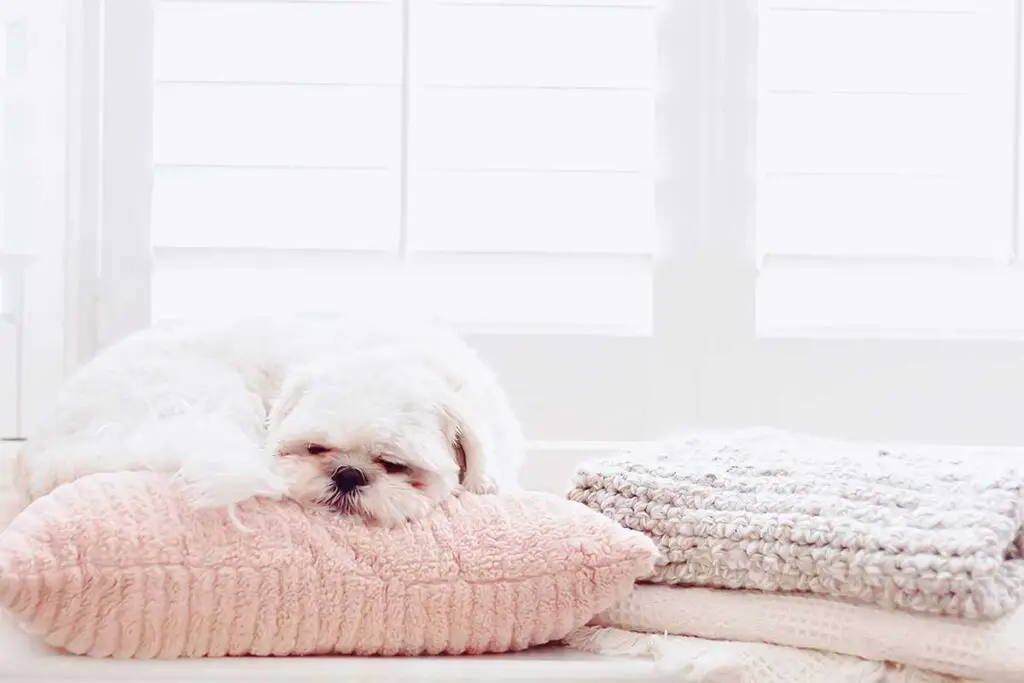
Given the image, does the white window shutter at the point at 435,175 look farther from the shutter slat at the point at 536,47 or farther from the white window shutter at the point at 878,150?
the white window shutter at the point at 878,150

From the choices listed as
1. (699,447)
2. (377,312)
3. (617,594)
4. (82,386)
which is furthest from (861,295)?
(82,386)

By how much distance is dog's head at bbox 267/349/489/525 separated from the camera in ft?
4.03

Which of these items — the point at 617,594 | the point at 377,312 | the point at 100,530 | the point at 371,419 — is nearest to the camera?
the point at 100,530

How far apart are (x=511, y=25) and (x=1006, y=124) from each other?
0.89 metres

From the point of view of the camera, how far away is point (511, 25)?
74.1 inches

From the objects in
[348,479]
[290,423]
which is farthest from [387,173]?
[348,479]

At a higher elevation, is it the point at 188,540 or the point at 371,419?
the point at 371,419

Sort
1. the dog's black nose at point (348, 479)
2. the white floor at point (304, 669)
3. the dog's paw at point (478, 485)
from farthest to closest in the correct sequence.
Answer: the dog's paw at point (478, 485)
the dog's black nose at point (348, 479)
the white floor at point (304, 669)

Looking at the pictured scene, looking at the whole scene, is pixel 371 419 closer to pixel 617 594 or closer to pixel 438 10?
pixel 617 594

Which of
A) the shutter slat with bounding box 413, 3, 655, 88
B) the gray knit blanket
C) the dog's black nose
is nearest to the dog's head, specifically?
the dog's black nose

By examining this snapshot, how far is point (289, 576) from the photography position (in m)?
1.06

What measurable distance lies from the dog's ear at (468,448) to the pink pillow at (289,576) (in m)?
0.16

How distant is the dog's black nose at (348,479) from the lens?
122cm

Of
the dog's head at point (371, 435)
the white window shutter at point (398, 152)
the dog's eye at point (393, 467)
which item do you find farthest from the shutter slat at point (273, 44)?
the dog's eye at point (393, 467)
